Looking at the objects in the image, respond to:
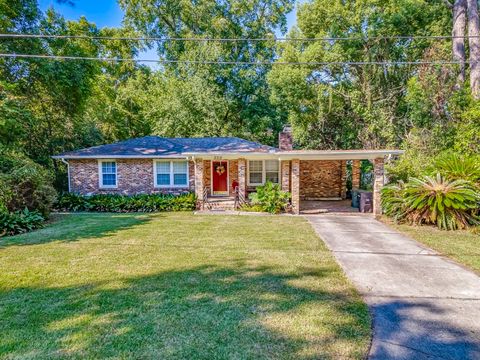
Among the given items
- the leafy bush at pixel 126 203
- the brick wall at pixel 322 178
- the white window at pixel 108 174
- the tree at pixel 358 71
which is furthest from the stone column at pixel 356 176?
the white window at pixel 108 174

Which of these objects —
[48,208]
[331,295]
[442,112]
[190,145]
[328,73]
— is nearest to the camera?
[331,295]

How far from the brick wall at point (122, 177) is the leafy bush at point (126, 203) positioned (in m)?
1.37

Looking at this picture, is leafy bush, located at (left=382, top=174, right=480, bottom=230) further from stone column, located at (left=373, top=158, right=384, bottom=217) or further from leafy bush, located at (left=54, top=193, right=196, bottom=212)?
leafy bush, located at (left=54, top=193, right=196, bottom=212)

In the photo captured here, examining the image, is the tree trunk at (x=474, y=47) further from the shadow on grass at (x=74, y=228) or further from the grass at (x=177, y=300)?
the shadow on grass at (x=74, y=228)

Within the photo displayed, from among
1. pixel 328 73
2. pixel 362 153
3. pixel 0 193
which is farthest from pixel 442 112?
pixel 0 193

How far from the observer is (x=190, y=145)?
16.1 meters

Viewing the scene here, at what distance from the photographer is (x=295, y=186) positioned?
11.9 m

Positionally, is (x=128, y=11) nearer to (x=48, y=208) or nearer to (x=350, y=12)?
(x=350, y=12)

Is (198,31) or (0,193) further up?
(198,31)

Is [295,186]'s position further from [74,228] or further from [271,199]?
[74,228]

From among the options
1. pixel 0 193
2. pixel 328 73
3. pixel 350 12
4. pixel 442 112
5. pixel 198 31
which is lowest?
pixel 0 193

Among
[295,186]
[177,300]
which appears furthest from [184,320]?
[295,186]

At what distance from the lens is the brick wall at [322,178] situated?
1652 centimetres

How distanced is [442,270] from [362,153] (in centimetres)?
607
